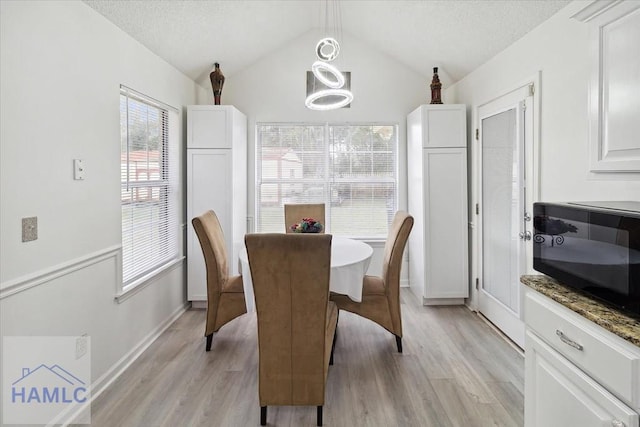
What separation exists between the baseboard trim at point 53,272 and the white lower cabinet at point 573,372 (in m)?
2.25

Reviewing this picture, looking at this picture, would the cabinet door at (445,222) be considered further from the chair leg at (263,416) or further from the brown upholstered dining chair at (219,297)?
the chair leg at (263,416)

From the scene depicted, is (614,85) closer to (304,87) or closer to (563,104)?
(563,104)

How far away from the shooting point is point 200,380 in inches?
100

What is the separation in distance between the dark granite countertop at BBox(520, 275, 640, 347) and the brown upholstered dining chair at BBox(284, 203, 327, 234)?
8.45 feet

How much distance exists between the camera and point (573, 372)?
1341 millimetres

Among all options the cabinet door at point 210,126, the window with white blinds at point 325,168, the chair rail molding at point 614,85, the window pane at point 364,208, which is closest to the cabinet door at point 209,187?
the cabinet door at point 210,126

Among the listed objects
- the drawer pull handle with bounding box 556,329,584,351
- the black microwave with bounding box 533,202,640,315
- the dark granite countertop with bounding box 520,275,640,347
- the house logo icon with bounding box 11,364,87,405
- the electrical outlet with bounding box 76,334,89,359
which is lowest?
the house logo icon with bounding box 11,364,87,405

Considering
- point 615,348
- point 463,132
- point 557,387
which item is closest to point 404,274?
point 463,132

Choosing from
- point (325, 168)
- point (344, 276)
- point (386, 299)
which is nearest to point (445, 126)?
point (325, 168)

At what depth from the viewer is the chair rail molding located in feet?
4.84

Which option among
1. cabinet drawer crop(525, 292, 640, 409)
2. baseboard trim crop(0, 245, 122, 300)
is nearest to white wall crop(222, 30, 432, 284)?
baseboard trim crop(0, 245, 122, 300)

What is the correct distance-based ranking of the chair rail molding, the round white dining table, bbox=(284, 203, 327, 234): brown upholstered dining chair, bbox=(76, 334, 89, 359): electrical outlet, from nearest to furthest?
1. the chair rail molding
2. bbox=(76, 334, 89, 359): electrical outlet
3. the round white dining table
4. bbox=(284, 203, 327, 234): brown upholstered dining chair

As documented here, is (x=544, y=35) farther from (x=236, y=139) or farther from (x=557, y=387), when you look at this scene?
(x=236, y=139)

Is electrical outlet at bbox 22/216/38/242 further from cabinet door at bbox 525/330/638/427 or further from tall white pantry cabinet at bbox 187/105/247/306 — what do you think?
cabinet door at bbox 525/330/638/427
